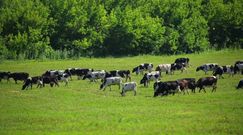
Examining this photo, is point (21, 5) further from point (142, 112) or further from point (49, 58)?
point (142, 112)

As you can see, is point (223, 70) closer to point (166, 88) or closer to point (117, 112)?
point (166, 88)

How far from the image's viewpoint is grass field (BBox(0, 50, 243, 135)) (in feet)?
79.4

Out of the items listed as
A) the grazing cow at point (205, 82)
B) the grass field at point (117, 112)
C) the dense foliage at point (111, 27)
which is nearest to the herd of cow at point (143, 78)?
the grazing cow at point (205, 82)

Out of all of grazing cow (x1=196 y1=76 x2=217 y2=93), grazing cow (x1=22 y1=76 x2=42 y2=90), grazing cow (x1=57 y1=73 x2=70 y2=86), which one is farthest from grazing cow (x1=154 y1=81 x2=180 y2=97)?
grazing cow (x1=57 y1=73 x2=70 y2=86)

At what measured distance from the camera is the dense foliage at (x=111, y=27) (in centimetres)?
8150

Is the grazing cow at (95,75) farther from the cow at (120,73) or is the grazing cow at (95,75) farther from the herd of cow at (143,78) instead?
the cow at (120,73)

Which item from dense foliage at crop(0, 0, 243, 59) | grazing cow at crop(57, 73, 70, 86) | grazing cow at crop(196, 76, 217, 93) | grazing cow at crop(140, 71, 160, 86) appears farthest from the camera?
dense foliage at crop(0, 0, 243, 59)

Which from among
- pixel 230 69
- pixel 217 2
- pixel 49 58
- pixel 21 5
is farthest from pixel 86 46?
pixel 230 69

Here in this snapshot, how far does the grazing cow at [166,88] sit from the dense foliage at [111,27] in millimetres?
46005

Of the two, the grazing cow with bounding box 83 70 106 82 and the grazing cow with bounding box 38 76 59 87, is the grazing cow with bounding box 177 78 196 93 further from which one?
the grazing cow with bounding box 83 70 106 82

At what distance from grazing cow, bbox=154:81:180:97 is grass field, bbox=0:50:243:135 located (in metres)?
0.63

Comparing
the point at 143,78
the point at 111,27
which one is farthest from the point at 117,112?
the point at 111,27

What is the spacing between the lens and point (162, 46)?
296 ft

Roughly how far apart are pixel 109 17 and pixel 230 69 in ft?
151
